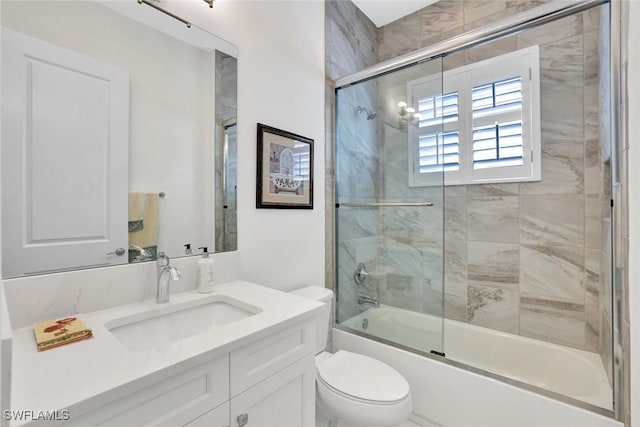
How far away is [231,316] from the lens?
1.12 metres

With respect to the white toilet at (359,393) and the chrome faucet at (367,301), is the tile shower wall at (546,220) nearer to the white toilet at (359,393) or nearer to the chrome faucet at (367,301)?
the chrome faucet at (367,301)

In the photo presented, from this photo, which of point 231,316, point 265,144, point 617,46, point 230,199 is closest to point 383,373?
point 231,316

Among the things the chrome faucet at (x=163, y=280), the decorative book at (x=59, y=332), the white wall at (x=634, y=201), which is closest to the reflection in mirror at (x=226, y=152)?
the chrome faucet at (x=163, y=280)

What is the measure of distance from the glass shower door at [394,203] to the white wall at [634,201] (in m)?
0.80

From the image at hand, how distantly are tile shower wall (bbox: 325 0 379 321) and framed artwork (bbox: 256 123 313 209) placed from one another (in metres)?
0.27

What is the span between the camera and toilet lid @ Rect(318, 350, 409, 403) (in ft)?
4.25

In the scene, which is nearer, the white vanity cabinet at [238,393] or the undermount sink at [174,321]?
the white vanity cabinet at [238,393]

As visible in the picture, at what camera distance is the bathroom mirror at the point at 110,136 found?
87 centimetres

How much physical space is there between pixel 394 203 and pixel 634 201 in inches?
46.1

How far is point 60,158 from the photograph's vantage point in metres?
0.93

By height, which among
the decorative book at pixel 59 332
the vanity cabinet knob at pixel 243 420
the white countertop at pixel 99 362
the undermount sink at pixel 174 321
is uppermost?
the decorative book at pixel 59 332

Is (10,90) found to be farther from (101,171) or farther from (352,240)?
(352,240)

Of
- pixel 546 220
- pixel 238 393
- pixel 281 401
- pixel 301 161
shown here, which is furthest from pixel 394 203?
pixel 238 393

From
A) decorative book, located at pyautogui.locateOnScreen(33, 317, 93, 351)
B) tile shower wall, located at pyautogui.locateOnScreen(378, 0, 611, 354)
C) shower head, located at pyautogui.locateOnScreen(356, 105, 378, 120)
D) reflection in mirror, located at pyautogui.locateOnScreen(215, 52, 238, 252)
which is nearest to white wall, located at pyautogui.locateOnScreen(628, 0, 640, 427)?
tile shower wall, located at pyautogui.locateOnScreen(378, 0, 611, 354)
